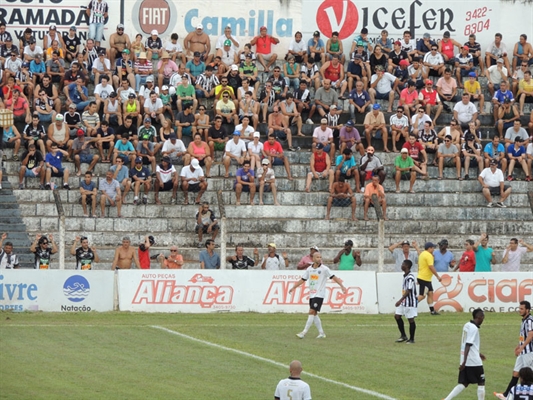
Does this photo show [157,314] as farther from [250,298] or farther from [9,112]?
[9,112]

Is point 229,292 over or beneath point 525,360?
over

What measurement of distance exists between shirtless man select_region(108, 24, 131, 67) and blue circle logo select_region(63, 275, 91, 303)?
11245 millimetres

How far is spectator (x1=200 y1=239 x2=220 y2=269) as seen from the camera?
30.1 m

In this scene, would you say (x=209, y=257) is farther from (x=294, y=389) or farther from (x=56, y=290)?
(x=294, y=389)

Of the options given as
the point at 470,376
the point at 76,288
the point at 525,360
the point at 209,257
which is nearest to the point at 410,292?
the point at 525,360

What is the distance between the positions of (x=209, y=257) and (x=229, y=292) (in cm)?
139

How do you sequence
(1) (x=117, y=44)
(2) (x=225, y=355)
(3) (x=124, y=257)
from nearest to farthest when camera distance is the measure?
1. (2) (x=225, y=355)
2. (3) (x=124, y=257)
3. (1) (x=117, y=44)

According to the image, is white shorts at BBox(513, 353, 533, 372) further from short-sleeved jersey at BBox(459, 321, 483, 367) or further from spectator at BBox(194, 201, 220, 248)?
spectator at BBox(194, 201, 220, 248)

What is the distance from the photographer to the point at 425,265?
28.2 m

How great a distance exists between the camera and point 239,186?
109 ft

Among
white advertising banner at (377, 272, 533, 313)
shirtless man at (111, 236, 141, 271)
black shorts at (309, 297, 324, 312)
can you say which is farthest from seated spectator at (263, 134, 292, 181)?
black shorts at (309, 297, 324, 312)

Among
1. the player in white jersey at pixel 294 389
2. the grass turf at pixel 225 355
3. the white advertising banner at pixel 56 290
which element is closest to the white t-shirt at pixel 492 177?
the grass turf at pixel 225 355

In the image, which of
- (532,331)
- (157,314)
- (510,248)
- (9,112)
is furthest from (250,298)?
(532,331)

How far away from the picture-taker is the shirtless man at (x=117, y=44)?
37.9 m
